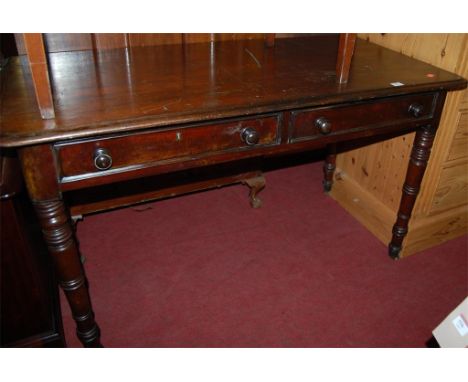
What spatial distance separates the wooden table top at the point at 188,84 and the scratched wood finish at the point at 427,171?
8 cm

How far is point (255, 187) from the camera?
8.07ft

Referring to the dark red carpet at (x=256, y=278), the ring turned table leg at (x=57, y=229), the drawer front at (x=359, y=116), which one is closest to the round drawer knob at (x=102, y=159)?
the ring turned table leg at (x=57, y=229)

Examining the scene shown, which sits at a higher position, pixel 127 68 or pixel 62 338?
pixel 127 68

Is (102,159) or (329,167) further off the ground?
(102,159)

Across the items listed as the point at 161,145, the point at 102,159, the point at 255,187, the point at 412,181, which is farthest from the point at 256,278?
the point at 102,159

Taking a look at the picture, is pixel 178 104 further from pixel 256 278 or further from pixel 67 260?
pixel 256 278

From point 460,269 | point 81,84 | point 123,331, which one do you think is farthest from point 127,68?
point 460,269

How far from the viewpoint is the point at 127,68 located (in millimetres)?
1656

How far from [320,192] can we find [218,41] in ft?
3.93

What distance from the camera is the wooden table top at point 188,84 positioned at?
1220mm

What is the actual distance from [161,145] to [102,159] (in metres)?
0.19

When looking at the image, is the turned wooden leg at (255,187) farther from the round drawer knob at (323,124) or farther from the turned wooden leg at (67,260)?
the turned wooden leg at (67,260)

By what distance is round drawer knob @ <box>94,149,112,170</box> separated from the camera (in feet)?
4.02

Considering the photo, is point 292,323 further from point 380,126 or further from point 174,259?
point 380,126
